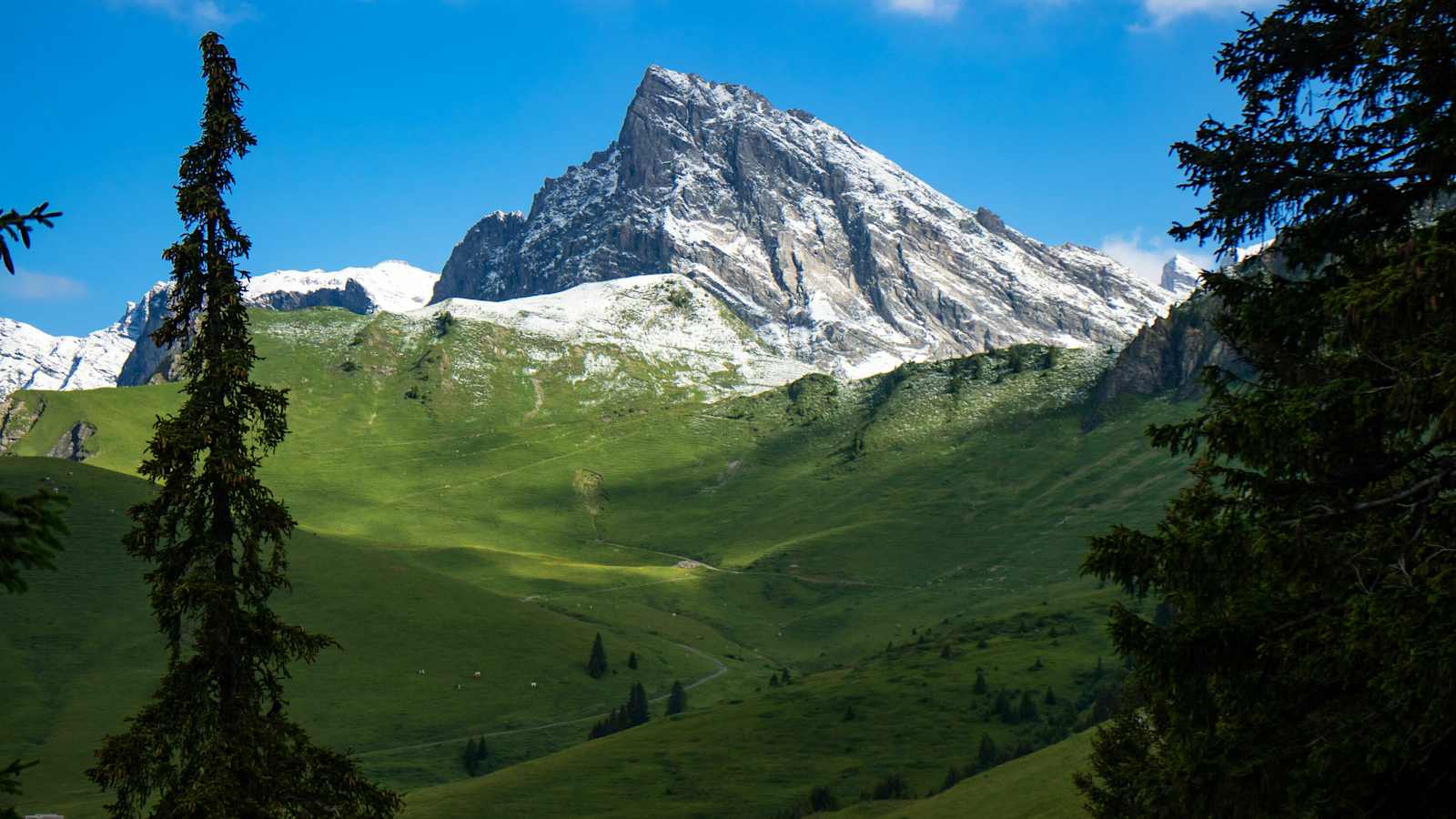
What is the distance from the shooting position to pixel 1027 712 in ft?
427

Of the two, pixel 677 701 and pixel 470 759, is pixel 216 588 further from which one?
pixel 677 701

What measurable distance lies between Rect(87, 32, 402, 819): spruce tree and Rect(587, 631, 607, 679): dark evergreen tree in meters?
163

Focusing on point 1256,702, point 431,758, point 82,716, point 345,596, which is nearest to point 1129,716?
point 1256,702

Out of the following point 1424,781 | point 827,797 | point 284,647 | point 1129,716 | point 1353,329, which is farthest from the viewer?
point 827,797

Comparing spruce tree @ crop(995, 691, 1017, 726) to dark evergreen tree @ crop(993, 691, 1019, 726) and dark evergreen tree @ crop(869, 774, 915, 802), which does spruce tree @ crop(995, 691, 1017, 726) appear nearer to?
dark evergreen tree @ crop(993, 691, 1019, 726)

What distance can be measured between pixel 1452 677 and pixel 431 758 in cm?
13918

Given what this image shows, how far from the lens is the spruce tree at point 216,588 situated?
19.3 meters

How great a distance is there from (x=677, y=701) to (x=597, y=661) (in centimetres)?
2277

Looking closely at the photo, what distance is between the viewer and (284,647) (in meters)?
20.8

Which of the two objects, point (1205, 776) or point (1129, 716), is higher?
point (1205, 776)

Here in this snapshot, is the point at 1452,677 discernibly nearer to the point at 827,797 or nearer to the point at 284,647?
the point at 284,647

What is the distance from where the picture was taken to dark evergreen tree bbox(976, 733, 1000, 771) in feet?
357

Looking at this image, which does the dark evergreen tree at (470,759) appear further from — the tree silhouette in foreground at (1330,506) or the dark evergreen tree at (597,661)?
the tree silhouette in foreground at (1330,506)

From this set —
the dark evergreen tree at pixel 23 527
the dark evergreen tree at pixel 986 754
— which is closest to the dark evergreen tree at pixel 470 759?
the dark evergreen tree at pixel 986 754
